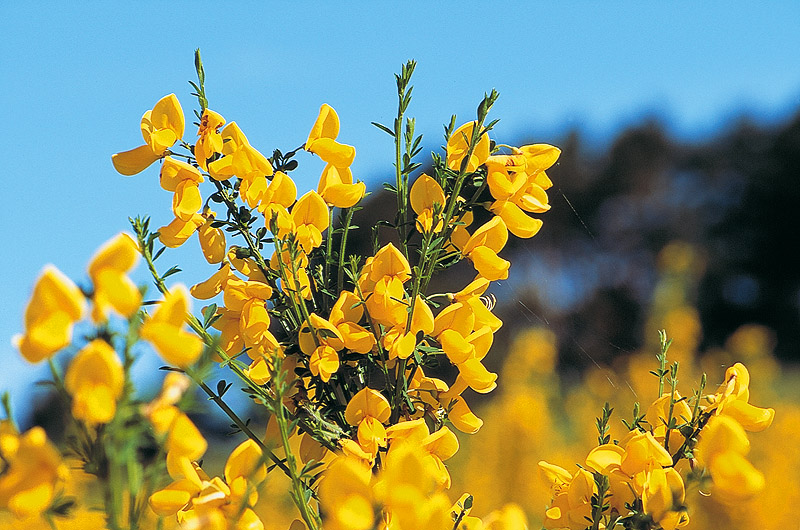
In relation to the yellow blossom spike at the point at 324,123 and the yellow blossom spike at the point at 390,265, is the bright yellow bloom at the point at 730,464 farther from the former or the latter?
the yellow blossom spike at the point at 324,123

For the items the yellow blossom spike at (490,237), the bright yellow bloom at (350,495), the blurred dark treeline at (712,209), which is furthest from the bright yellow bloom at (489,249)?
the blurred dark treeline at (712,209)

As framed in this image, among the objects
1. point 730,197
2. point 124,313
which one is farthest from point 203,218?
point 730,197

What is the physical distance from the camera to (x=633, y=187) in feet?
40.9

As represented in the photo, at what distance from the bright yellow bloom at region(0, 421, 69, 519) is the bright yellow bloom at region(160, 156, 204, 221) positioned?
317 mm

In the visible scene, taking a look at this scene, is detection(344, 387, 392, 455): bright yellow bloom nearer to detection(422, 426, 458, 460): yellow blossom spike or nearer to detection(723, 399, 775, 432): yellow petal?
detection(422, 426, 458, 460): yellow blossom spike

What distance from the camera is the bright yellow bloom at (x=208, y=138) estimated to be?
2.13 feet

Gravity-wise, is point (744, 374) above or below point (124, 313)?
below

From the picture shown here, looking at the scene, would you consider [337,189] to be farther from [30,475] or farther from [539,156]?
[30,475]

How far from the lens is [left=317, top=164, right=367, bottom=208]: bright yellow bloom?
666 mm

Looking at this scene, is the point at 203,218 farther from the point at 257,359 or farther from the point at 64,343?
the point at 64,343

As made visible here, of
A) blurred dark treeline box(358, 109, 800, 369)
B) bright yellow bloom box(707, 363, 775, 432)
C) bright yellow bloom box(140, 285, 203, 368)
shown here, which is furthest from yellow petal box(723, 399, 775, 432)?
blurred dark treeline box(358, 109, 800, 369)

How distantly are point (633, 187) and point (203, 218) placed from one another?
12.6m

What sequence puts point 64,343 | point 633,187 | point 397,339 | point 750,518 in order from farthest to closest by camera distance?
point 633,187
point 750,518
point 397,339
point 64,343

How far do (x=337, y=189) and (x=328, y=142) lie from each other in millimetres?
49
